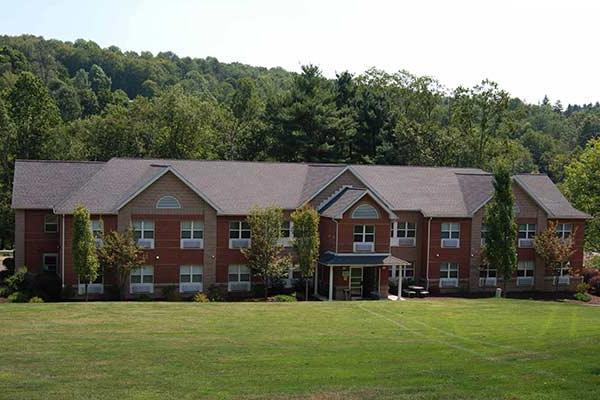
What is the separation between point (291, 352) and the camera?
24.0 m

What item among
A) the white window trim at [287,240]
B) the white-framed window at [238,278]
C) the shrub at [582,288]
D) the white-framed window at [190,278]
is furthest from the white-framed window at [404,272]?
the white-framed window at [190,278]

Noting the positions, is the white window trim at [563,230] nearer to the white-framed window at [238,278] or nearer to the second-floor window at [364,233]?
the second-floor window at [364,233]

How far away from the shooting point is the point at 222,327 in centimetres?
2970

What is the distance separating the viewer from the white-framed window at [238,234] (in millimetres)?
44250

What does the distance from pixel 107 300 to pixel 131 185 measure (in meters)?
6.87

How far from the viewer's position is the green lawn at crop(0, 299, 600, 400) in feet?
60.3

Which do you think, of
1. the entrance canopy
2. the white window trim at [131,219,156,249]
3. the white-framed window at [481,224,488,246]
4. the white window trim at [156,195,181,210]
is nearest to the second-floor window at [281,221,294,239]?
the entrance canopy

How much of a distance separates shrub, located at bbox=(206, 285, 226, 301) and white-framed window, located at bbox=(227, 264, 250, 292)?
1.35m

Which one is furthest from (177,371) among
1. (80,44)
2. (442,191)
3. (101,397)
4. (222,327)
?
(80,44)

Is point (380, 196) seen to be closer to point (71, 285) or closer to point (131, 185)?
point (131, 185)

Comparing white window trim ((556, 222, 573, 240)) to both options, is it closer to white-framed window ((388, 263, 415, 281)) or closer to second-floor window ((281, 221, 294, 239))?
white-framed window ((388, 263, 415, 281))

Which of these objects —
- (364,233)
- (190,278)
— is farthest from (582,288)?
(190,278)

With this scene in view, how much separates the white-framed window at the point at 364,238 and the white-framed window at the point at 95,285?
14944 mm

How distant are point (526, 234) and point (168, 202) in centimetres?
2398
